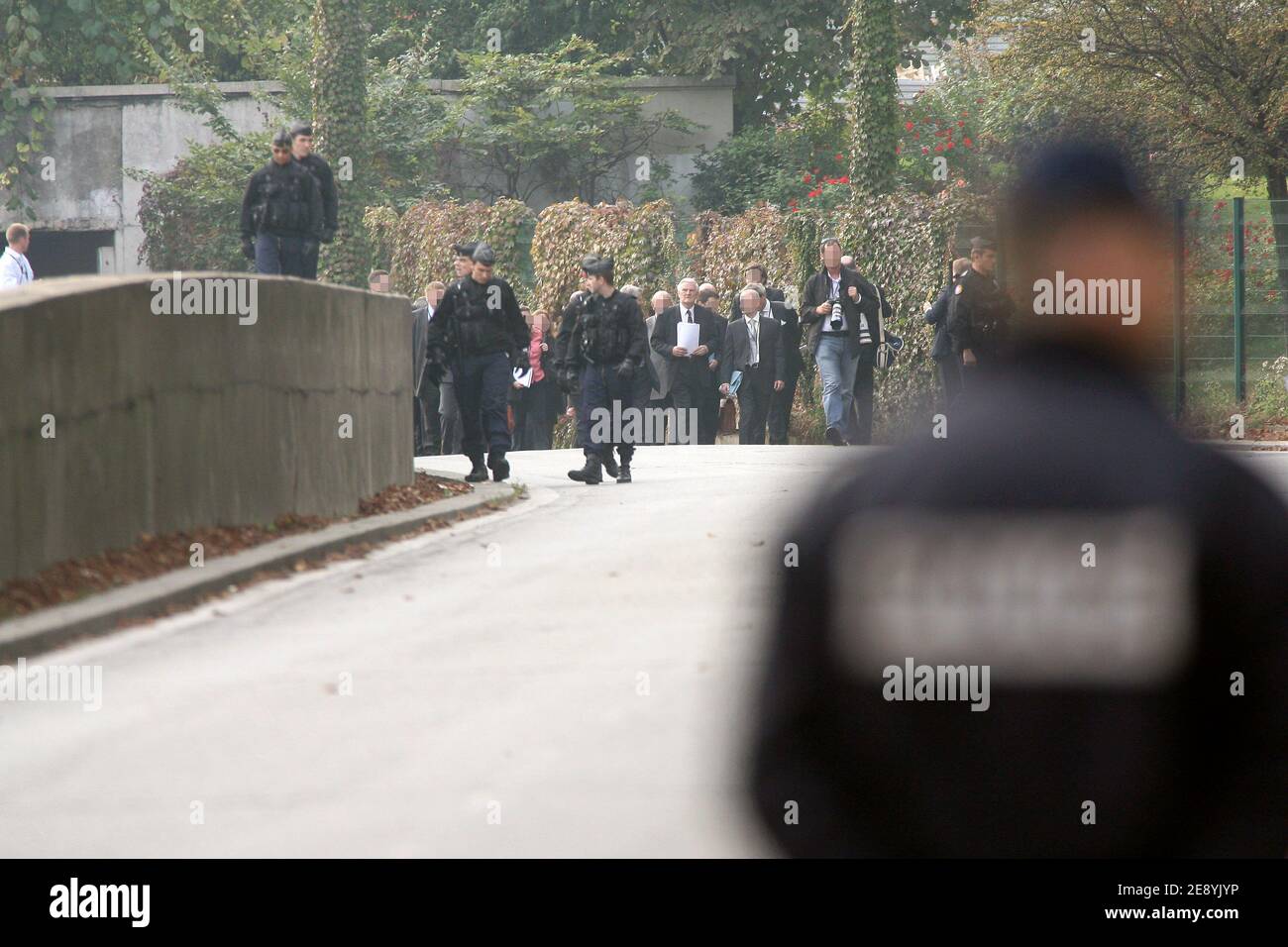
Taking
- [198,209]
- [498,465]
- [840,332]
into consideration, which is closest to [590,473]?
[498,465]

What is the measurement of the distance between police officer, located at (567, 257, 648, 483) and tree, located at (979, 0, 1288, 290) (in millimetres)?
13952

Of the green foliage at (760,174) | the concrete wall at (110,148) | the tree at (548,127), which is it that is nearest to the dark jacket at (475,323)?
the green foliage at (760,174)

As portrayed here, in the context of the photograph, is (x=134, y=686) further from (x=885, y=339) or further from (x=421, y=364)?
(x=885, y=339)

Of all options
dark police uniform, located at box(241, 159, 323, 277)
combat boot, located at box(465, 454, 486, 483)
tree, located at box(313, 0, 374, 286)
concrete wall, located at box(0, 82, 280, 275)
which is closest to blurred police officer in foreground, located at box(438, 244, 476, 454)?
combat boot, located at box(465, 454, 486, 483)

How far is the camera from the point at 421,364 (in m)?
21.5

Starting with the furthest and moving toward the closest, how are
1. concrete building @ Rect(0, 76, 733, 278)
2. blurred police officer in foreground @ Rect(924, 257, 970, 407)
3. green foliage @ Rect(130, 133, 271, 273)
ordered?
concrete building @ Rect(0, 76, 733, 278), green foliage @ Rect(130, 133, 271, 273), blurred police officer in foreground @ Rect(924, 257, 970, 407)

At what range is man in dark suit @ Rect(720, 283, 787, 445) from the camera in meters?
22.9

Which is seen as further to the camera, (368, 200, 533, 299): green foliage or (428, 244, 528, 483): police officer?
(368, 200, 533, 299): green foliage

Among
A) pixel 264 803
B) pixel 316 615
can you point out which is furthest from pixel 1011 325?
pixel 316 615

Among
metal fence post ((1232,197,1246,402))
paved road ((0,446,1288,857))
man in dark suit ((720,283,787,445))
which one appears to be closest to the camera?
paved road ((0,446,1288,857))

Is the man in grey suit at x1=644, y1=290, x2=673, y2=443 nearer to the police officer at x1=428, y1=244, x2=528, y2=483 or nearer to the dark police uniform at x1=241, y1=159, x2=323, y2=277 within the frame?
the police officer at x1=428, y1=244, x2=528, y2=483

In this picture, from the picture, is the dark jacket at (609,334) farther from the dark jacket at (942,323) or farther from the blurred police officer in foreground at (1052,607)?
the blurred police officer in foreground at (1052,607)

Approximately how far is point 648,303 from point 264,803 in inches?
889

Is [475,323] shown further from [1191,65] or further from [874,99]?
[1191,65]
